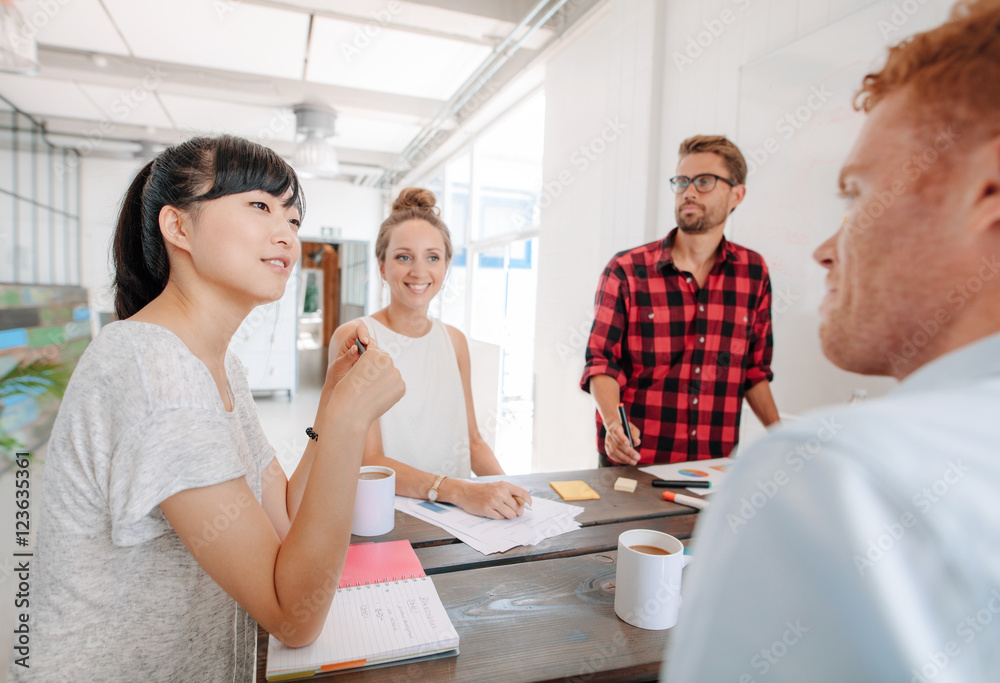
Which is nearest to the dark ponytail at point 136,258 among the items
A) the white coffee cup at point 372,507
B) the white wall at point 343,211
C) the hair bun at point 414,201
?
the white coffee cup at point 372,507

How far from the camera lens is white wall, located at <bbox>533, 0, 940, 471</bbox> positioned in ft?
6.93

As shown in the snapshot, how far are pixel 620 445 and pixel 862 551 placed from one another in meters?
1.46

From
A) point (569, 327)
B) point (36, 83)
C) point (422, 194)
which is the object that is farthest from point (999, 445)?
point (36, 83)

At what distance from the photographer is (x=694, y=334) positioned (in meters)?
1.96

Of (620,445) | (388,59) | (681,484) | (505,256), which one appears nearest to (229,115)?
(388,59)

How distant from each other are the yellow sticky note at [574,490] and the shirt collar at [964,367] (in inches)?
45.1

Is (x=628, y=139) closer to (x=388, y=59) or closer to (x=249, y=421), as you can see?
(x=388, y=59)

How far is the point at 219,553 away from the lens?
2.39 ft

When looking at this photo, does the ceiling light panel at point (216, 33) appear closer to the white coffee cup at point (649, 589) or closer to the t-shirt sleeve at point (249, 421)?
the t-shirt sleeve at point (249, 421)

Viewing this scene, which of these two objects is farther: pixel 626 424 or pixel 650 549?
pixel 626 424

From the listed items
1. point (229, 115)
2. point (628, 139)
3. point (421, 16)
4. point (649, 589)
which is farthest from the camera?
point (229, 115)

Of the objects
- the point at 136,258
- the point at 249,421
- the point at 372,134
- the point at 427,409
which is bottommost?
the point at 427,409

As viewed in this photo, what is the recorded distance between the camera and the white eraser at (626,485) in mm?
1463

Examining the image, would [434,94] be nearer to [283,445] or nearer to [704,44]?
[704,44]
